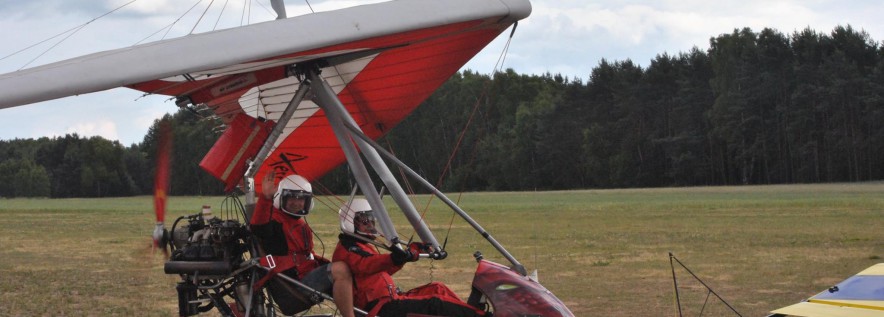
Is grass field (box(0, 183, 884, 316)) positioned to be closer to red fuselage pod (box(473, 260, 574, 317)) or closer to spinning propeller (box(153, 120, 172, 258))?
spinning propeller (box(153, 120, 172, 258))

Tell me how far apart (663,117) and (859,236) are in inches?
1961

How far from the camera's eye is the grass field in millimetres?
11415

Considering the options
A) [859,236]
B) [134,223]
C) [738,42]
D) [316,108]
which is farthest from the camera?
[738,42]

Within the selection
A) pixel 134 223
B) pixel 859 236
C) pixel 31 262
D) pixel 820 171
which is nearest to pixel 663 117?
pixel 820 171

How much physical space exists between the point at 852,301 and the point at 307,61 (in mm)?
3453

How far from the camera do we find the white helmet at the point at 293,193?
261 inches

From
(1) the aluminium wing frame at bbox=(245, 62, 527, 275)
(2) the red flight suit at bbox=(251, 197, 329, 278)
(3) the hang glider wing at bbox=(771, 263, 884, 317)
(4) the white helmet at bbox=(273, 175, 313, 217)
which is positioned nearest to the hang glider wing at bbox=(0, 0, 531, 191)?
(1) the aluminium wing frame at bbox=(245, 62, 527, 275)

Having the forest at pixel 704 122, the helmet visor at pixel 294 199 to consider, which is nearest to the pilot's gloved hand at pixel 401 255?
the helmet visor at pixel 294 199

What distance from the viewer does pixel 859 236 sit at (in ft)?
64.4

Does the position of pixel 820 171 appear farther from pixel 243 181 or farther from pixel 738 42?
pixel 243 181

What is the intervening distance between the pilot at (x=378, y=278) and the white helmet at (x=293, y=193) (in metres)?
0.26

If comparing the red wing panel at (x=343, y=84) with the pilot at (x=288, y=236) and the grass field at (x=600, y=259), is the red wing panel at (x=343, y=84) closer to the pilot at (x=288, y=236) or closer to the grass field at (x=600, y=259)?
the pilot at (x=288, y=236)

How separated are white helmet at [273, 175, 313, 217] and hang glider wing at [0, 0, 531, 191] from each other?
2.08ft

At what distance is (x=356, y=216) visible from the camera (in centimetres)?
636
